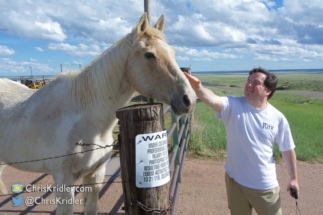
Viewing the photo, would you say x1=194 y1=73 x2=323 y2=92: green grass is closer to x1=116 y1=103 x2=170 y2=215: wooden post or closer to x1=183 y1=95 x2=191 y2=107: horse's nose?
x1=183 y1=95 x2=191 y2=107: horse's nose

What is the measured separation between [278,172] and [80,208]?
3.95m

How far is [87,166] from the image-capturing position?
8.11 feet

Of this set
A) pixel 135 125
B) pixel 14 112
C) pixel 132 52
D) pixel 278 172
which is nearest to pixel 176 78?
pixel 132 52

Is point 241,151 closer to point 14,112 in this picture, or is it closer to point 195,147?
point 14,112

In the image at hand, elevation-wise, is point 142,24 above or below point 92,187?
above

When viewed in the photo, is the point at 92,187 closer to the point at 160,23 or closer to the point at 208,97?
the point at 208,97

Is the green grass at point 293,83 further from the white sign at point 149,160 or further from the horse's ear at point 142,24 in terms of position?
the white sign at point 149,160

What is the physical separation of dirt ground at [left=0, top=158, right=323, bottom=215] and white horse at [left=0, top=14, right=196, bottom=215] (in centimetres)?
105

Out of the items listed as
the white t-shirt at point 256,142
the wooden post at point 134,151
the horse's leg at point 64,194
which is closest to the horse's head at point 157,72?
the white t-shirt at point 256,142

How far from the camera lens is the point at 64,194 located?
241 cm

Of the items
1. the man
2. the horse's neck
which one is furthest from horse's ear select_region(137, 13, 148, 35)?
the man

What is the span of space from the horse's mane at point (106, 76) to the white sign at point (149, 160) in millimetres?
1105

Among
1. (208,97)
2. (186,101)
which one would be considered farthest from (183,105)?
(208,97)

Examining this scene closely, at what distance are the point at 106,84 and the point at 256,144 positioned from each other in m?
1.47
